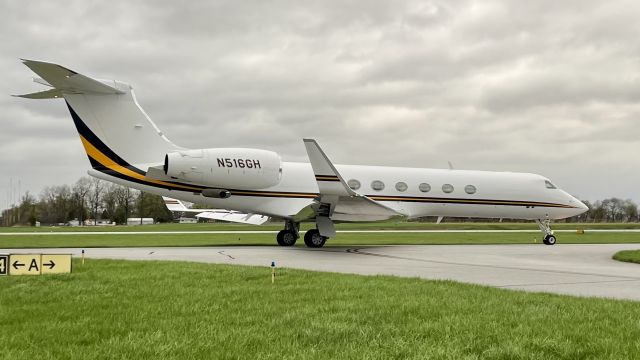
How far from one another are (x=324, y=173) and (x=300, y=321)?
11.3m

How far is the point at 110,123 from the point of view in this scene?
17531mm

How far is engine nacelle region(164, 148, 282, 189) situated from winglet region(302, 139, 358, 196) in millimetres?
2892

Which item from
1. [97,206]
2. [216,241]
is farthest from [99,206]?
[216,241]

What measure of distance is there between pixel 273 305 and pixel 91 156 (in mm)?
13356

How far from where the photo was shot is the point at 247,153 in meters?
18.8

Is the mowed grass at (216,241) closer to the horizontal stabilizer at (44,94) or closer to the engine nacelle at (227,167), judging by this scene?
the engine nacelle at (227,167)

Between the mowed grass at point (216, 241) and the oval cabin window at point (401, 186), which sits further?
the mowed grass at point (216, 241)

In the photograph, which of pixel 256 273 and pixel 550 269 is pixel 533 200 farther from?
pixel 256 273

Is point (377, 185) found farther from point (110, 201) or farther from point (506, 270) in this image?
point (110, 201)

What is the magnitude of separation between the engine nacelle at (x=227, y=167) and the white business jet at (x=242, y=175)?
33 millimetres

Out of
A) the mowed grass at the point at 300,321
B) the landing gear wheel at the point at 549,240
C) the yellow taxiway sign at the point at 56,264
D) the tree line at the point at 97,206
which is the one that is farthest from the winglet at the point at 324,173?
the tree line at the point at 97,206

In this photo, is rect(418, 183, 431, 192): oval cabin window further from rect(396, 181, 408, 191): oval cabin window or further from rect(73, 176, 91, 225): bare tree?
rect(73, 176, 91, 225): bare tree

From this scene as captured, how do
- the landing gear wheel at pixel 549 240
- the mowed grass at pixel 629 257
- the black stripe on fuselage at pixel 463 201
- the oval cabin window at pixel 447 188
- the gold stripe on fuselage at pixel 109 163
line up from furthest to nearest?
the landing gear wheel at pixel 549 240, the oval cabin window at pixel 447 188, the black stripe on fuselage at pixel 463 201, the gold stripe on fuselage at pixel 109 163, the mowed grass at pixel 629 257

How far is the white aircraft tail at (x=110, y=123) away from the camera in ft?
55.5
